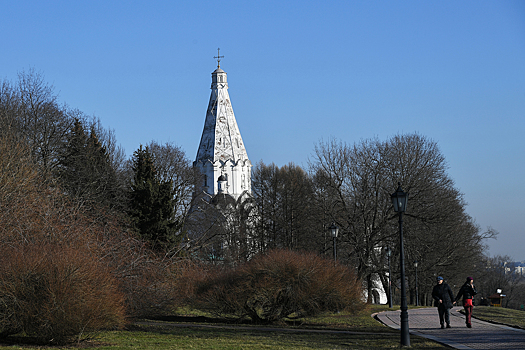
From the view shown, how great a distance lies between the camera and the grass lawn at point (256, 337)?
45.5ft

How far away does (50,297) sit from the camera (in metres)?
13.4

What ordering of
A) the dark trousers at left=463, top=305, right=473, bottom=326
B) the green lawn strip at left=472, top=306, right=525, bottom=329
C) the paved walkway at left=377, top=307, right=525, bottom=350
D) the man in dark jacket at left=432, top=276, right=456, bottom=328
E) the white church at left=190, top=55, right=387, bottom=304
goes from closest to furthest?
the paved walkway at left=377, top=307, right=525, bottom=350 → the man in dark jacket at left=432, top=276, right=456, bottom=328 → the dark trousers at left=463, top=305, right=473, bottom=326 → the green lawn strip at left=472, top=306, right=525, bottom=329 → the white church at left=190, top=55, right=387, bottom=304

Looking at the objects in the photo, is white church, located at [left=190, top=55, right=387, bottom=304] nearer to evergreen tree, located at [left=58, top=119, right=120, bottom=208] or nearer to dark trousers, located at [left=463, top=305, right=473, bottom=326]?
evergreen tree, located at [left=58, top=119, right=120, bottom=208]

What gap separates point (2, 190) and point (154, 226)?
12.5 metres

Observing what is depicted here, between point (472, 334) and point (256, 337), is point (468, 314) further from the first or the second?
point (256, 337)

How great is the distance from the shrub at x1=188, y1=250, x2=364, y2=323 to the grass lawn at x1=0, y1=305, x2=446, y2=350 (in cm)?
66

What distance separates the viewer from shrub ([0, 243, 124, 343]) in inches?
526

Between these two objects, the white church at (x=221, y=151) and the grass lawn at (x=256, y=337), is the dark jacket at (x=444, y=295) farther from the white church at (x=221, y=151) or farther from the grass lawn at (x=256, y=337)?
the white church at (x=221, y=151)

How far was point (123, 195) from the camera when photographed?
39469mm

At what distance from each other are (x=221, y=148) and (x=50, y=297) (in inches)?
2253

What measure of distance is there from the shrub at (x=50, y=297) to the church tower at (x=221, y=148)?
54791mm

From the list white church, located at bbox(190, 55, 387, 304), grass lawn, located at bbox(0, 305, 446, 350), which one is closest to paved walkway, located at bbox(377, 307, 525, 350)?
grass lawn, located at bbox(0, 305, 446, 350)

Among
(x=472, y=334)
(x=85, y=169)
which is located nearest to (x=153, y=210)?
(x=85, y=169)

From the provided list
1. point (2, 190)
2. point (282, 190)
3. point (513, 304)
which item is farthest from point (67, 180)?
point (513, 304)
